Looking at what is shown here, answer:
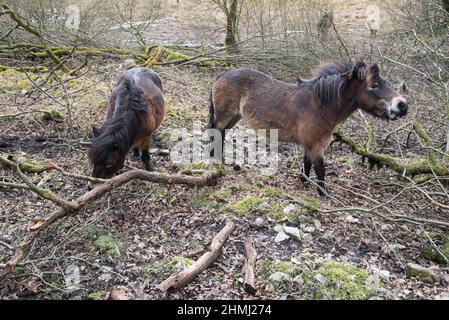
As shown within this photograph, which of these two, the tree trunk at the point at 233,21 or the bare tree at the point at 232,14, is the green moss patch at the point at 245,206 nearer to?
the bare tree at the point at 232,14

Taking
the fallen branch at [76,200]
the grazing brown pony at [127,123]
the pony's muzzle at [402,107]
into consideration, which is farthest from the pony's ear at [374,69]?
the grazing brown pony at [127,123]

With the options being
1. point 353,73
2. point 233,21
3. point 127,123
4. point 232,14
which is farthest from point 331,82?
point 232,14

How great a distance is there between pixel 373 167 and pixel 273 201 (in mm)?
2184

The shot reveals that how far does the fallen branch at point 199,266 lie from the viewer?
11.5ft

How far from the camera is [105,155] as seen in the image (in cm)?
450

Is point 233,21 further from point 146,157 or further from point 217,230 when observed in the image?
point 217,230

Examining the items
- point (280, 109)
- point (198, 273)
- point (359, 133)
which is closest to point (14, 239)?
point (198, 273)

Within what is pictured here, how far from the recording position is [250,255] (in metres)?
4.05

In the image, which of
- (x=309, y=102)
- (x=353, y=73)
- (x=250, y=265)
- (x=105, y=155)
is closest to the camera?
(x=250, y=265)

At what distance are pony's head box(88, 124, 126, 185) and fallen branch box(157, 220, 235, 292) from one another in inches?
53.7

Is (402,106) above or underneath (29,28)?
underneath

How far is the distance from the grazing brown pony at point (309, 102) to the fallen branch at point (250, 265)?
138cm

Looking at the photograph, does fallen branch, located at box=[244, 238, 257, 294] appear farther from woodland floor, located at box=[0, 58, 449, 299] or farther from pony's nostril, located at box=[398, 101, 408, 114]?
pony's nostril, located at box=[398, 101, 408, 114]

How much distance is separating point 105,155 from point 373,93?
127 inches
